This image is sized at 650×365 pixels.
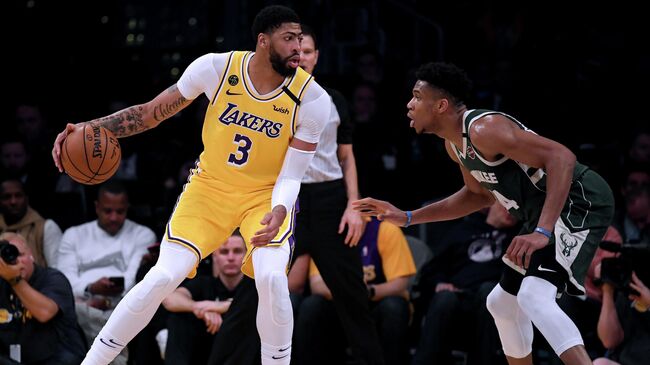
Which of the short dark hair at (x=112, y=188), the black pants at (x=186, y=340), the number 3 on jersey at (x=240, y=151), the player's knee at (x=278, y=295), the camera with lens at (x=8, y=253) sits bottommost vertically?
the black pants at (x=186, y=340)

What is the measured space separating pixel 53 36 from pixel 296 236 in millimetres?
5053

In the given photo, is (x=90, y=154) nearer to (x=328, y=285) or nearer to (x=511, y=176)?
(x=328, y=285)

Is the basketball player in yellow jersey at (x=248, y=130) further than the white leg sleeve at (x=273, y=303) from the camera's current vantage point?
Yes

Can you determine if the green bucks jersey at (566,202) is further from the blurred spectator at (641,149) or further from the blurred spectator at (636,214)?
the blurred spectator at (641,149)

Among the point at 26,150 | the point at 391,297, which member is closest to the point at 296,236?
the point at 391,297

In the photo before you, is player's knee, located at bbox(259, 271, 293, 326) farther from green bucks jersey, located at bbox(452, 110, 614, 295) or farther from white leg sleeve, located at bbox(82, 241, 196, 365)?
green bucks jersey, located at bbox(452, 110, 614, 295)

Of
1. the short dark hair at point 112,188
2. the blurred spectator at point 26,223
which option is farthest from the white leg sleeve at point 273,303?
A: the blurred spectator at point 26,223

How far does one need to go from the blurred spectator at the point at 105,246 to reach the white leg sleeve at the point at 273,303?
2710 millimetres

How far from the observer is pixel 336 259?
644 cm

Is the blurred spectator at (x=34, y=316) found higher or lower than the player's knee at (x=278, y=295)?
lower

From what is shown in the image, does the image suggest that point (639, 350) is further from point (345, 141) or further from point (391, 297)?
point (345, 141)

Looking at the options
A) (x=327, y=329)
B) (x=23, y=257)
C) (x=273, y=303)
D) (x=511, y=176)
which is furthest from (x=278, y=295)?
(x=23, y=257)

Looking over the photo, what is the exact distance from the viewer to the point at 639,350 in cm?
664

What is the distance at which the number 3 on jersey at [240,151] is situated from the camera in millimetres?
5547
